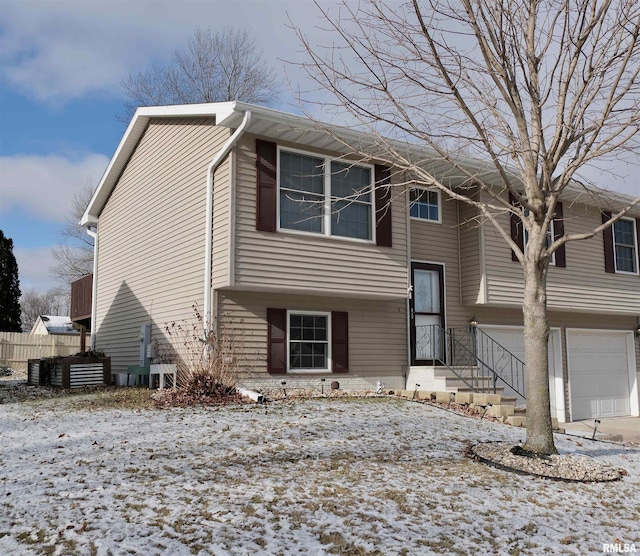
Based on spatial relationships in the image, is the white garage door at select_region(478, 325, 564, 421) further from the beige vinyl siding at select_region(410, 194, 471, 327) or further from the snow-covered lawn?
the snow-covered lawn

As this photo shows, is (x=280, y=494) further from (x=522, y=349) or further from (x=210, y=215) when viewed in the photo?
(x=522, y=349)

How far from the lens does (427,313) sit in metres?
13.1

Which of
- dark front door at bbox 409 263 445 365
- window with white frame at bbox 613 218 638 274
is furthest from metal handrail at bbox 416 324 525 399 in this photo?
window with white frame at bbox 613 218 638 274

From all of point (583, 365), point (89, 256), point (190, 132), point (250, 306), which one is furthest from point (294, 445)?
point (89, 256)

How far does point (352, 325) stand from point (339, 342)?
49 cm

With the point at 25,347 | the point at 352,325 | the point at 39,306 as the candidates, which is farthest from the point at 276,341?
the point at 39,306

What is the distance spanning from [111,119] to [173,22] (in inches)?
625

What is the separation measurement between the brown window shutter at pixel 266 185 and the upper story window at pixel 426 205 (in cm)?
386

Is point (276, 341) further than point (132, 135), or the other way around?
point (132, 135)

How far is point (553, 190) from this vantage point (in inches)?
265

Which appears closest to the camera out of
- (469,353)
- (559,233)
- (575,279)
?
(469,353)

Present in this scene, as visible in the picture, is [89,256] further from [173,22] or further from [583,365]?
[583,365]

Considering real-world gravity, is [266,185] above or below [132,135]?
below

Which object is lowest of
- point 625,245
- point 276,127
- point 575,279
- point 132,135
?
point 575,279
